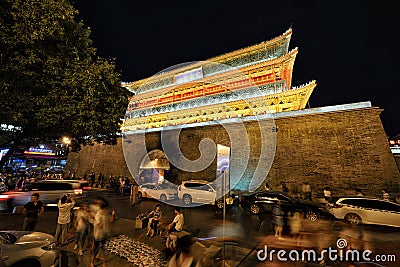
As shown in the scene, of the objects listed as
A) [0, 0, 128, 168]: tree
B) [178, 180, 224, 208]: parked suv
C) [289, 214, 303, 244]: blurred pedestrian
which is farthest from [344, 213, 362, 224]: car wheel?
[0, 0, 128, 168]: tree

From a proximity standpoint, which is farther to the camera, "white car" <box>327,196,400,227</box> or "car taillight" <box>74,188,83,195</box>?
"car taillight" <box>74,188,83,195</box>

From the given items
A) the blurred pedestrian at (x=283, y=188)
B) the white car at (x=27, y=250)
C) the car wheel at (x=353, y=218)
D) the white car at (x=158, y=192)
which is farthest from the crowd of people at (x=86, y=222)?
the blurred pedestrian at (x=283, y=188)

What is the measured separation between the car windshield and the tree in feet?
14.3

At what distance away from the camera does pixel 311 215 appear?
998cm

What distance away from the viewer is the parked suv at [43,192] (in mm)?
9633

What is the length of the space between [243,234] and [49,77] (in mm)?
10102

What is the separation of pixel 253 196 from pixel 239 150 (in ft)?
22.9

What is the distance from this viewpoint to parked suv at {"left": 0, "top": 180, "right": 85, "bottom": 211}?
31.6ft

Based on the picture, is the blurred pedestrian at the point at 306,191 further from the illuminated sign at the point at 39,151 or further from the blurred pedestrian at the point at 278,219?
the illuminated sign at the point at 39,151

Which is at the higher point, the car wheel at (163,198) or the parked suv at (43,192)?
the parked suv at (43,192)

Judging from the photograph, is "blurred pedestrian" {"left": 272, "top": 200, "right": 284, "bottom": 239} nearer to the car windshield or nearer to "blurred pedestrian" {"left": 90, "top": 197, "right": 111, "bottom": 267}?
"blurred pedestrian" {"left": 90, "top": 197, "right": 111, "bottom": 267}

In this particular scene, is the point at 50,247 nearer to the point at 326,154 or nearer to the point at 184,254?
the point at 184,254

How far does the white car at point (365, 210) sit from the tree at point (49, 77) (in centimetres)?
1210

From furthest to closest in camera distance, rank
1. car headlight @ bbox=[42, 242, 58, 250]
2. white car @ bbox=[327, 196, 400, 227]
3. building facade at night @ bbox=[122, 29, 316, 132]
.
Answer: building facade at night @ bbox=[122, 29, 316, 132] → white car @ bbox=[327, 196, 400, 227] → car headlight @ bbox=[42, 242, 58, 250]
